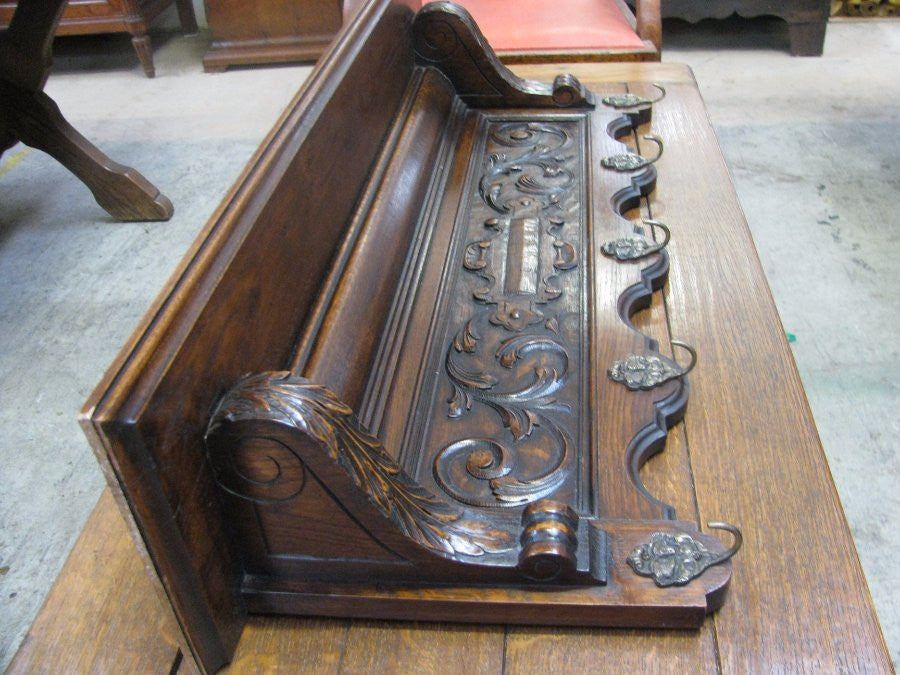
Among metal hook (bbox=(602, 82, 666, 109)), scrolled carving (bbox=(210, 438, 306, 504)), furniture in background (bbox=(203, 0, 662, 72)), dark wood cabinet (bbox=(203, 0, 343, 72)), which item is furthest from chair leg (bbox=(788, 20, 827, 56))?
scrolled carving (bbox=(210, 438, 306, 504))

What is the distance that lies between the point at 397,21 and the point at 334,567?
121 centimetres

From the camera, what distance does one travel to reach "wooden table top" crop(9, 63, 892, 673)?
2.76 feet

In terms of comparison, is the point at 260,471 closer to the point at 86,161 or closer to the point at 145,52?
the point at 86,161

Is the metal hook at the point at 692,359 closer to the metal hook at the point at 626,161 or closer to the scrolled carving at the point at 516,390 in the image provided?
the scrolled carving at the point at 516,390

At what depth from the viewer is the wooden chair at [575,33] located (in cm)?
235

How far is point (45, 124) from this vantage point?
9.54ft

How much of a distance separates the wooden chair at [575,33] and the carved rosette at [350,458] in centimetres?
172

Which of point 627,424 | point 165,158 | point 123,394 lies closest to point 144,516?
point 123,394

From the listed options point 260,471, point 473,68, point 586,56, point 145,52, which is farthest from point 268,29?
point 260,471

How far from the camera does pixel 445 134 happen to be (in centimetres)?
181

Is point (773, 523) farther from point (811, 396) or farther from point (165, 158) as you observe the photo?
point (165, 158)

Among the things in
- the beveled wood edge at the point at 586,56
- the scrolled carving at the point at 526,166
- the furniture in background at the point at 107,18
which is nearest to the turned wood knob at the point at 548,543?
the scrolled carving at the point at 526,166

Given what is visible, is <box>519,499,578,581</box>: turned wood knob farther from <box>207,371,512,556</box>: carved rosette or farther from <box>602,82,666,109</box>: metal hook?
<box>602,82,666,109</box>: metal hook

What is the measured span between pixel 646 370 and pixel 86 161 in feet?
7.81
